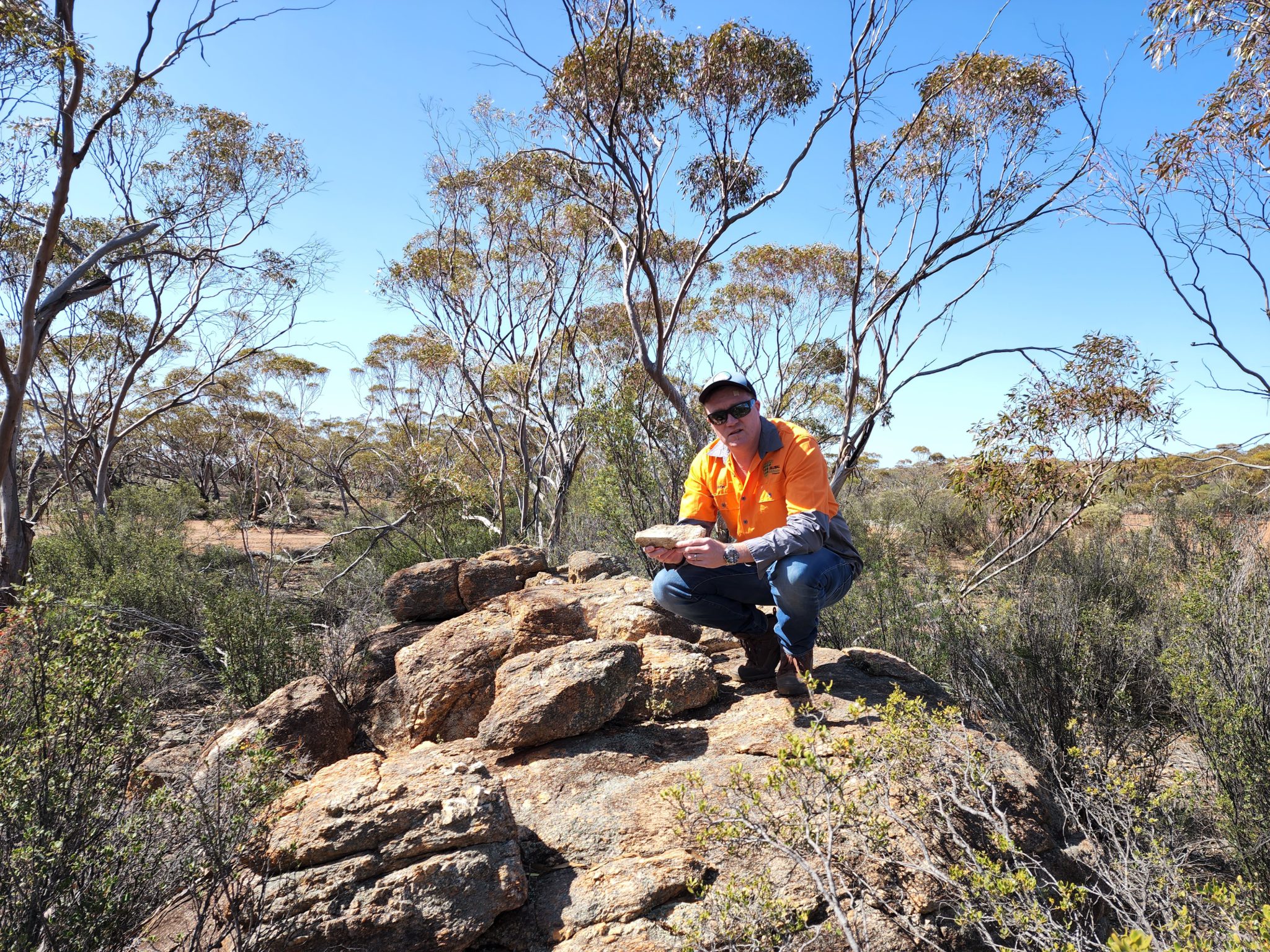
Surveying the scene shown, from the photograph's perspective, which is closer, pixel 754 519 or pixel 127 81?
pixel 754 519

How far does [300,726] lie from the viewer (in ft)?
9.35

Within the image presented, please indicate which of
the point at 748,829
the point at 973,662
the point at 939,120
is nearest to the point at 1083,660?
the point at 973,662

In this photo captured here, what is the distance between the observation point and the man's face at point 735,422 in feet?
9.25

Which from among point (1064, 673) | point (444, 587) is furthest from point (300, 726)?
point (1064, 673)

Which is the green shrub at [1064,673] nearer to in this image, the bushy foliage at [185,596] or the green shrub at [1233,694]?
the green shrub at [1233,694]

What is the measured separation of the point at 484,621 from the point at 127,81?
39.0 feet

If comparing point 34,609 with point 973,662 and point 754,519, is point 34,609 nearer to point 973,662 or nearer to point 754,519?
point 754,519

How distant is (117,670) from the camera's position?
222 centimetres

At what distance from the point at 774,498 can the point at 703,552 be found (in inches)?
18.9

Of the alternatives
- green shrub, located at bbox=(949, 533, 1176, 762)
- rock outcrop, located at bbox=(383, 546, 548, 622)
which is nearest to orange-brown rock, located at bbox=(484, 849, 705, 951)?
green shrub, located at bbox=(949, 533, 1176, 762)

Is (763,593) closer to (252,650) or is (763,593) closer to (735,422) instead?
(735,422)

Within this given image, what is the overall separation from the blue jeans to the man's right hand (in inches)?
8.1

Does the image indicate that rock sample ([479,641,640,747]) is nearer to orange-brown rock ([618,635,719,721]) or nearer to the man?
orange-brown rock ([618,635,719,721])

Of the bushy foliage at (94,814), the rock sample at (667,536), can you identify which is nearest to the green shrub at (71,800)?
the bushy foliage at (94,814)
